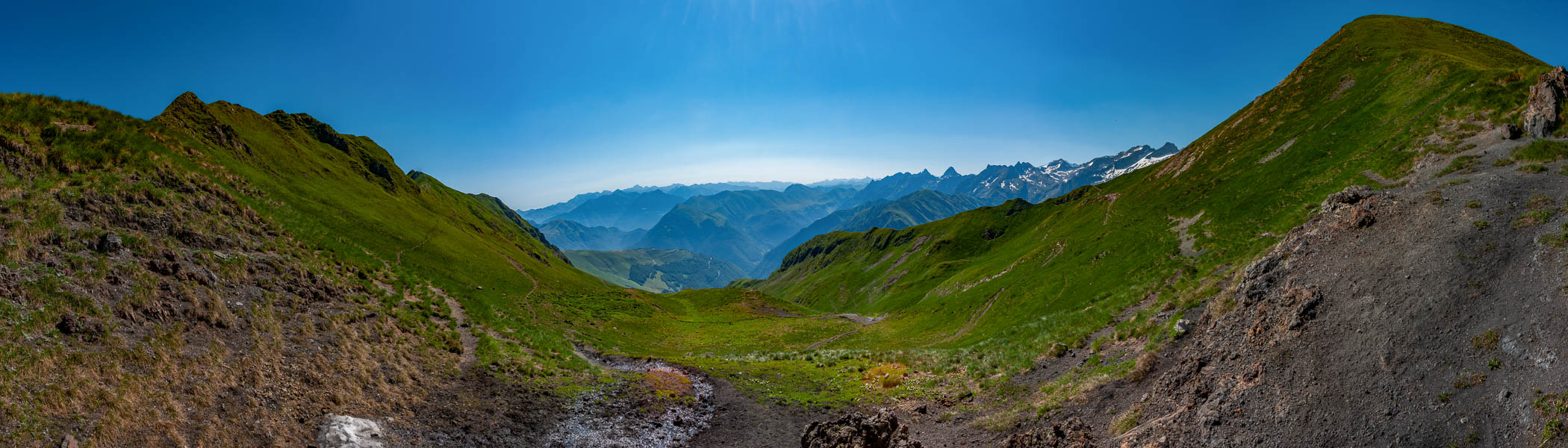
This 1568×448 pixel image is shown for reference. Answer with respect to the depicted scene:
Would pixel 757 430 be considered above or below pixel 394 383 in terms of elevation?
below

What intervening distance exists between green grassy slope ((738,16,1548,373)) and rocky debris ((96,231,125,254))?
122 ft

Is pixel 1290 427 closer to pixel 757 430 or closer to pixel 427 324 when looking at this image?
pixel 757 430

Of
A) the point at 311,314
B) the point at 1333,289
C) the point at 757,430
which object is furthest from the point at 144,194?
the point at 1333,289

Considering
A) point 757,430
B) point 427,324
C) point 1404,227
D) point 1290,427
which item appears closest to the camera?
point 1290,427

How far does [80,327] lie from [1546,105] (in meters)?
59.9

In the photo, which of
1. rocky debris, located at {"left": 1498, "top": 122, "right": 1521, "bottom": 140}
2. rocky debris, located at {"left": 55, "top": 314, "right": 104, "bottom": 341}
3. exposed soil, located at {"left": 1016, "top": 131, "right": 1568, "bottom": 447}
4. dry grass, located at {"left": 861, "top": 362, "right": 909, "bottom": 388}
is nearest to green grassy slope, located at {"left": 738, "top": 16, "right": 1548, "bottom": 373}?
rocky debris, located at {"left": 1498, "top": 122, "right": 1521, "bottom": 140}

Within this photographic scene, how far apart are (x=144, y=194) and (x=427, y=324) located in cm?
1261

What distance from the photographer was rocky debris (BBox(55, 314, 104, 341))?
14812 mm

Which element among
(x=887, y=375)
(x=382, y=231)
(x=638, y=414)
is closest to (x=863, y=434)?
(x=638, y=414)

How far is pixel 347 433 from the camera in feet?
54.8

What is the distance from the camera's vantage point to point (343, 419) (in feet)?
56.5

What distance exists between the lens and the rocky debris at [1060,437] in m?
16.3

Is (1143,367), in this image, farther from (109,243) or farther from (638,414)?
(109,243)

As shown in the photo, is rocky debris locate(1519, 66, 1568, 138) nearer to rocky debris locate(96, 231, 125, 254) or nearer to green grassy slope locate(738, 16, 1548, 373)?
green grassy slope locate(738, 16, 1548, 373)
